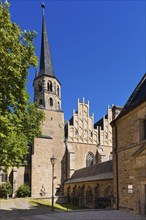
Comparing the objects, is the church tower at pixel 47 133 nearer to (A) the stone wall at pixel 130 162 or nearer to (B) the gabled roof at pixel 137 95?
(A) the stone wall at pixel 130 162

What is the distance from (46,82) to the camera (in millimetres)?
44438

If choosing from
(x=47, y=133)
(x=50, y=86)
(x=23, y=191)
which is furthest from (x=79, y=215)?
(x=50, y=86)

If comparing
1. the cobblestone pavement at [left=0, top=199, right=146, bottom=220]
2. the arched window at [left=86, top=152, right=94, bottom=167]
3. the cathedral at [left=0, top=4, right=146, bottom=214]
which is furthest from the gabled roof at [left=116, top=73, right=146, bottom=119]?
the arched window at [left=86, top=152, right=94, bottom=167]

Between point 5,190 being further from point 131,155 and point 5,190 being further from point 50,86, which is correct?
point 131,155

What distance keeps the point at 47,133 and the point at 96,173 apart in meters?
12.4

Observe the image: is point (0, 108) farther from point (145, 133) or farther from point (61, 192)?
point (61, 192)

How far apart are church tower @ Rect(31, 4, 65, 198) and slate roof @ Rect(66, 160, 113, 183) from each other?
11.3 feet

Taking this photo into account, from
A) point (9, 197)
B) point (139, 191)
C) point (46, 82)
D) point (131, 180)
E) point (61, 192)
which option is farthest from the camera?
point (46, 82)

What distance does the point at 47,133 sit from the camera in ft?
137

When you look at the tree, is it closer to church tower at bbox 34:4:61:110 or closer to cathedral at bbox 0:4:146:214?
cathedral at bbox 0:4:146:214

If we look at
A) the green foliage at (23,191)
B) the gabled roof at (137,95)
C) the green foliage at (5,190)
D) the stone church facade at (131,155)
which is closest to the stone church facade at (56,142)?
the green foliage at (23,191)

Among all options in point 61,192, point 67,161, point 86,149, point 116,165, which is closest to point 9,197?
point 61,192

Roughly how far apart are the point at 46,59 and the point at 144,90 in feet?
106

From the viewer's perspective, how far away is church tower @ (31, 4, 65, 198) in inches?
1500
